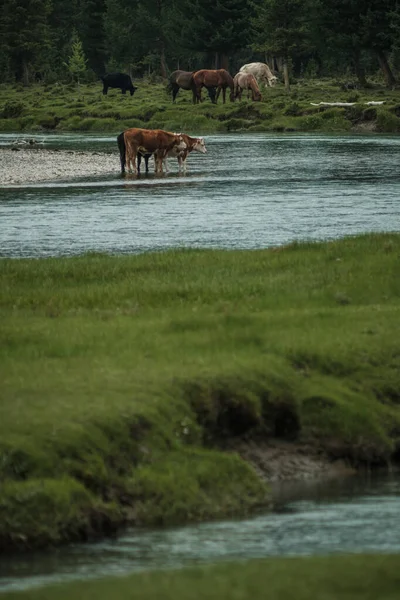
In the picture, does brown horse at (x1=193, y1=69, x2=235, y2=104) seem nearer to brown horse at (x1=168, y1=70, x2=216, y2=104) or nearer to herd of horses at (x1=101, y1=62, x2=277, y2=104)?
herd of horses at (x1=101, y1=62, x2=277, y2=104)

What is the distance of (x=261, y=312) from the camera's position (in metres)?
15.1

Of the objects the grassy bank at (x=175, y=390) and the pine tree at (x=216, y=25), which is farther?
the pine tree at (x=216, y=25)

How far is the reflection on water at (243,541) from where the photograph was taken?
9.00m

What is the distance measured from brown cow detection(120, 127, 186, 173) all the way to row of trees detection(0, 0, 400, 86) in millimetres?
45734

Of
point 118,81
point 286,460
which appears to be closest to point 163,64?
point 118,81

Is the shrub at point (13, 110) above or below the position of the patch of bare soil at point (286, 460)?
above

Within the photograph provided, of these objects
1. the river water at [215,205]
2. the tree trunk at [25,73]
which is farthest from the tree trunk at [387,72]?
the tree trunk at [25,73]

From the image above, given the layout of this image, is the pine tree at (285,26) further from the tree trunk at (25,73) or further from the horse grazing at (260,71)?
the tree trunk at (25,73)

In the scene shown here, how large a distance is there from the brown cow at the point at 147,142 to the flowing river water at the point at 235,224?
1.06 m

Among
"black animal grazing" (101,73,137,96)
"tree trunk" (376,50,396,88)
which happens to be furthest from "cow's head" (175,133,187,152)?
"black animal grazing" (101,73,137,96)

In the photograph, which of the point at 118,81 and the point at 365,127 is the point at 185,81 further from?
the point at 365,127

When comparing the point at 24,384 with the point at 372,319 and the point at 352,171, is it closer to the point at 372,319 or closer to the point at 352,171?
the point at 372,319

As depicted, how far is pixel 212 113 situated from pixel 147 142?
44117 millimetres

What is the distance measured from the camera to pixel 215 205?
118 feet
